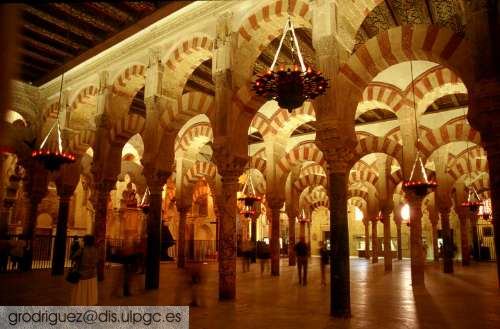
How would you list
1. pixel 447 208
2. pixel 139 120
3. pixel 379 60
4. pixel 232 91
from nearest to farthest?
pixel 379 60
pixel 232 91
pixel 139 120
pixel 447 208

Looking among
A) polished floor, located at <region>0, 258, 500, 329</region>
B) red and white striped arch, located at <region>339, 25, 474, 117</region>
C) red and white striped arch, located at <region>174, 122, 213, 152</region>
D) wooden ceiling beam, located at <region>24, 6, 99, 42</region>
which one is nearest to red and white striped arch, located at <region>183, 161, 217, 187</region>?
red and white striped arch, located at <region>174, 122, 213, 152</region>

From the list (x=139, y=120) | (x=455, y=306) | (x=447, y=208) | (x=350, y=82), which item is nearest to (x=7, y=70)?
(x=350, y=82)

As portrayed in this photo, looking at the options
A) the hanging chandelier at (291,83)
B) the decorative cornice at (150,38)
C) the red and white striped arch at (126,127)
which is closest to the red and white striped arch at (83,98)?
the decorative cornice at (150,38)

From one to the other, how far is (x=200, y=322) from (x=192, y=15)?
5471 mm

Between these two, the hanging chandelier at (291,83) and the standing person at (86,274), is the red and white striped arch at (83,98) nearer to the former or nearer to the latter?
the standing person at (86,274)

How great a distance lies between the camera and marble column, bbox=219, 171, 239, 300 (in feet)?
19.6

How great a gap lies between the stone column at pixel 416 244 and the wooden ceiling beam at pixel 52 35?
7.78 meters

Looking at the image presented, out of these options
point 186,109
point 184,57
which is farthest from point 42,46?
point 186,109

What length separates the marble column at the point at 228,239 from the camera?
19.6 feet

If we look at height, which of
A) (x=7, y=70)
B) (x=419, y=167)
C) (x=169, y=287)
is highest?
(x=419, y=167)

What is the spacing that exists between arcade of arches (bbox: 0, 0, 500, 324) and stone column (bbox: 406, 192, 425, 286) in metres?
0.03

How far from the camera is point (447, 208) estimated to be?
1112 centimetres

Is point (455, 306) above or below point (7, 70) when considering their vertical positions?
below

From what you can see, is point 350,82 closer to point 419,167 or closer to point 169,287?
point 419,167
